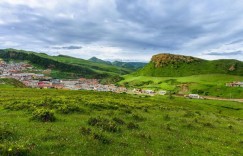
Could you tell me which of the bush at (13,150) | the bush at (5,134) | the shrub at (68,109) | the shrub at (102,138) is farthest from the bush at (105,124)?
the bush at (13,150)

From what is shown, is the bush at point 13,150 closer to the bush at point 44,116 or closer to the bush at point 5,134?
the bush at point 5,134

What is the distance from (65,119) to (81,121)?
91.4 inches

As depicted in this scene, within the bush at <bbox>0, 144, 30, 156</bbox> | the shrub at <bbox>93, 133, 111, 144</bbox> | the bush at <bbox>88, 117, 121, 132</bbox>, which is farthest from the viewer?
the bush at <bbox>88, 117, 121, 132</bbox>

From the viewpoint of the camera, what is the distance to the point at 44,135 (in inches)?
882

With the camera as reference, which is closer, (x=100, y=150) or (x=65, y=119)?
(x=100, y=150)

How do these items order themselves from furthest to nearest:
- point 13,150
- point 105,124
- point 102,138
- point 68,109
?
point 68,109 → point 105,124 → point 102,138 → point 13,150

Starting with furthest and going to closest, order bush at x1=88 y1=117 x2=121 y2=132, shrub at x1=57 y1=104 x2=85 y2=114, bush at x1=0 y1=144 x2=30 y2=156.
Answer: shrub at x1=57 y1=104 x2=85 y2=114, bush at x1=88 y1=117 x2=121 y2=132, bush at x1=0 y1=144 x2=30 y2=156

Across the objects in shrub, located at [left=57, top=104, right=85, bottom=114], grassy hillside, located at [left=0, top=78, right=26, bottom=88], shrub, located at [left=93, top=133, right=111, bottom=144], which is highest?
shrub, located at [left=57, top=104, right=85, bottom=114]

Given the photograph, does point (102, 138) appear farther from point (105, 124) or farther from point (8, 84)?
Answer: point (8, 84)

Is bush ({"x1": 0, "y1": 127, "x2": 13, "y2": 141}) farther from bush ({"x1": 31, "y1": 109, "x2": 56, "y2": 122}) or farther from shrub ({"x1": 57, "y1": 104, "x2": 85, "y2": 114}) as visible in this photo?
shrub ({"x1": 57, "y1": 104, "x2": 85, "y2": 114})

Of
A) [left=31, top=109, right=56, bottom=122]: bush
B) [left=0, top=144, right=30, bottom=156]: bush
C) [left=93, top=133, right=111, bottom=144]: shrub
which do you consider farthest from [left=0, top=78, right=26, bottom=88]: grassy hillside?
[left=0, top=144, right=30, bottom=156]: bush

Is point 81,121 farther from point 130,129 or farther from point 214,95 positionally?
point 214,95

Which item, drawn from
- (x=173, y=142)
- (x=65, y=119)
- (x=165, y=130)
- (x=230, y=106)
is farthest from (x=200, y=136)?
(x=230, y=106)

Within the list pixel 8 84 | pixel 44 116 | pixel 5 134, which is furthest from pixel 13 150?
pixel 8 84
